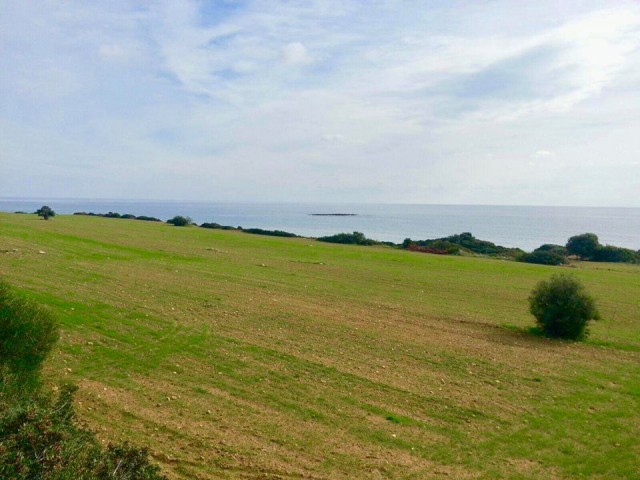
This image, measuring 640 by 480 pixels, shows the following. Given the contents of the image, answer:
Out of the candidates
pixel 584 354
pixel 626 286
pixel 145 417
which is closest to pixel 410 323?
pixel 584 354

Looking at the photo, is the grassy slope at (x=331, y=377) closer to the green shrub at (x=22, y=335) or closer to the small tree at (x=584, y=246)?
the green shrub at (x=22, y=335)

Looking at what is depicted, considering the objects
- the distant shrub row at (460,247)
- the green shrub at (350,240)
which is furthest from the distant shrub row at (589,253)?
the green shrub at (350,240)

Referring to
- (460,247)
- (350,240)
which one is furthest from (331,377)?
(460,247)

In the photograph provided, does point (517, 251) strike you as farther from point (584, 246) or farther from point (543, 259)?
point (543, 259)

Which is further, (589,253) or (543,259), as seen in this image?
(589,253)

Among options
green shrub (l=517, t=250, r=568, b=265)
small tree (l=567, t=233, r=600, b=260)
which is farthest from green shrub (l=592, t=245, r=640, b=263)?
green shrub (l=517, t=250, r=568, b=265)

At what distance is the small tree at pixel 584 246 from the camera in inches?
2534

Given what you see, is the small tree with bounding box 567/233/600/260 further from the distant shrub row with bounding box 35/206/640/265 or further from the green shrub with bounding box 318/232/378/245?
the green shrub with bounding box 318/232/378/245

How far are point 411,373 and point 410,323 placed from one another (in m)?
6.33

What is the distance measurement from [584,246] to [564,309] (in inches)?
2029

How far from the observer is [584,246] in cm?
6519

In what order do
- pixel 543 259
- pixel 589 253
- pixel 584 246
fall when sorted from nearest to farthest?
pixel 543 259
pixel 589 253
pixel 584 246

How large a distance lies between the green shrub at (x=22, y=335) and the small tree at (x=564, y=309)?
57.0 feet

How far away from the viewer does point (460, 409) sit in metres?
11.5
